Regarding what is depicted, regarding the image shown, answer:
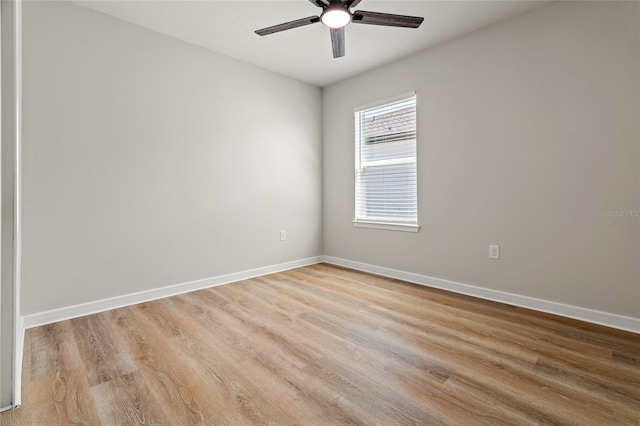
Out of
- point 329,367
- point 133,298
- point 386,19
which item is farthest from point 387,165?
point 133,298

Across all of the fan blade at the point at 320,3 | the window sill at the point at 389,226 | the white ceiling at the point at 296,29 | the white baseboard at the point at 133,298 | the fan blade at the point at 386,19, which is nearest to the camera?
the fan blade at the point at 320,3

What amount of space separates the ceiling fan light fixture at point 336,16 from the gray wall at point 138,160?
166 cm

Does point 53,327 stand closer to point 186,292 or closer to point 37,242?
point 37,242

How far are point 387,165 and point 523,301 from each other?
193 cm

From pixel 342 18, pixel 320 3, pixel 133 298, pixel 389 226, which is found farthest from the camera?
pixel 389 226

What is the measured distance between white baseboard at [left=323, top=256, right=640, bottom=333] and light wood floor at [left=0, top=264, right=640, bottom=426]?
0.34 ft

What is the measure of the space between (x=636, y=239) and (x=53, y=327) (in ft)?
13.9

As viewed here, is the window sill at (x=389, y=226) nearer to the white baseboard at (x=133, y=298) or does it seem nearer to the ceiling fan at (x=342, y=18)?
the white baseboard at (x=133, y=298)

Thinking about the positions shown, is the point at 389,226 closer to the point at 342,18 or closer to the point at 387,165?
the point at 387,165

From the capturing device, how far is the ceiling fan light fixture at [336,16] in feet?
6.42

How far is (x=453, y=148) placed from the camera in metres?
2.99

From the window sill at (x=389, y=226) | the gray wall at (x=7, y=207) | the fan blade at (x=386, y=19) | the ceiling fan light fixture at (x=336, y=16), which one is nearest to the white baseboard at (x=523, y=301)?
the window sill at (x=389, y=226)

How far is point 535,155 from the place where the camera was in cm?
249

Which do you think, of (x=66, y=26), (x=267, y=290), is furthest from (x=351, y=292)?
(x=66, y=26)
